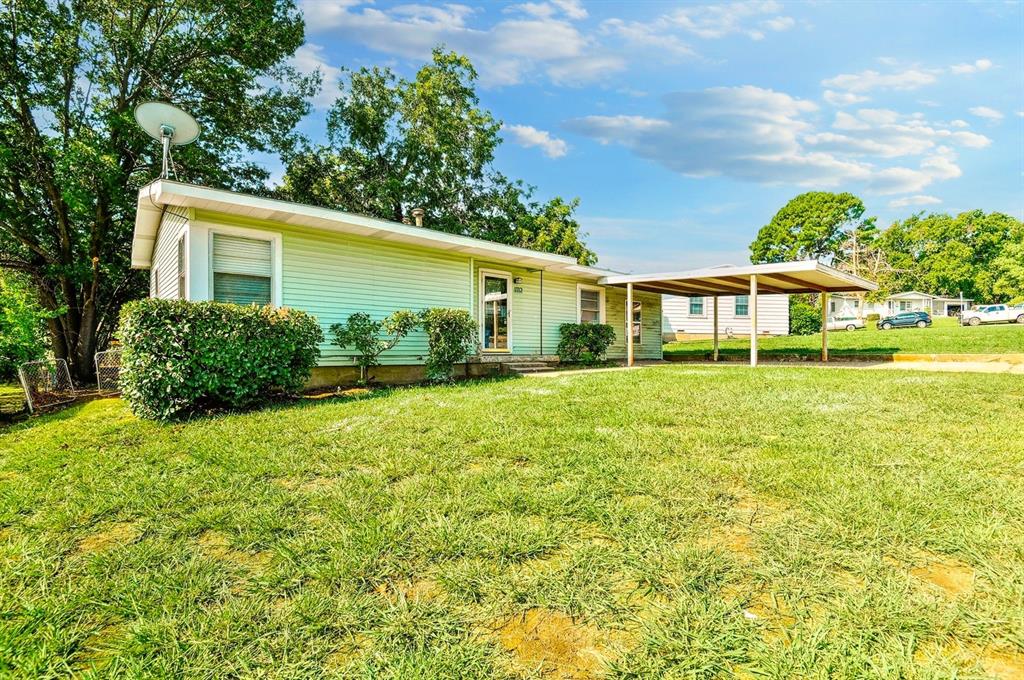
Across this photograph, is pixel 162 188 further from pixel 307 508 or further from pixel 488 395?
pixel 307 508

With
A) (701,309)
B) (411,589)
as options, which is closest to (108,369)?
(411,589)

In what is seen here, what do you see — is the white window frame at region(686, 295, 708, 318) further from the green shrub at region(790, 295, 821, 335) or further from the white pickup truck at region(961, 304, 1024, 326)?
the white pickup truck at region(961, 304, 1024, 326)

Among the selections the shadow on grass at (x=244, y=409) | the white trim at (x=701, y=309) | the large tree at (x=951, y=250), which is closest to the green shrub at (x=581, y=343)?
the shadow on grass at (x=244, y=409)

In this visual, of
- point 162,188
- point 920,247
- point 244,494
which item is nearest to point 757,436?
point 244,494

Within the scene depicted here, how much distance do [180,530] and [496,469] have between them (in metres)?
1.97

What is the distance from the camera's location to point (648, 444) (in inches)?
155

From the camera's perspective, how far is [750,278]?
10.9 metres

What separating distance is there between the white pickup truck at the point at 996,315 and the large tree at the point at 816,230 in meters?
12.1

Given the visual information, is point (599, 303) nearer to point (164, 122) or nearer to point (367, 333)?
point (367, 333)

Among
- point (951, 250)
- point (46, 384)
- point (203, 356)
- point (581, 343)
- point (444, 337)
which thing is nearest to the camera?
point (203, 356)

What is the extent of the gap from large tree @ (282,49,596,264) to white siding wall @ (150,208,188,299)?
26.8 ft

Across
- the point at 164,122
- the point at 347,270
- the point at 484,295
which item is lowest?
the point at 484,295

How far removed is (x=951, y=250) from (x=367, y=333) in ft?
195

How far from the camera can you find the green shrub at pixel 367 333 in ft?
26.2
